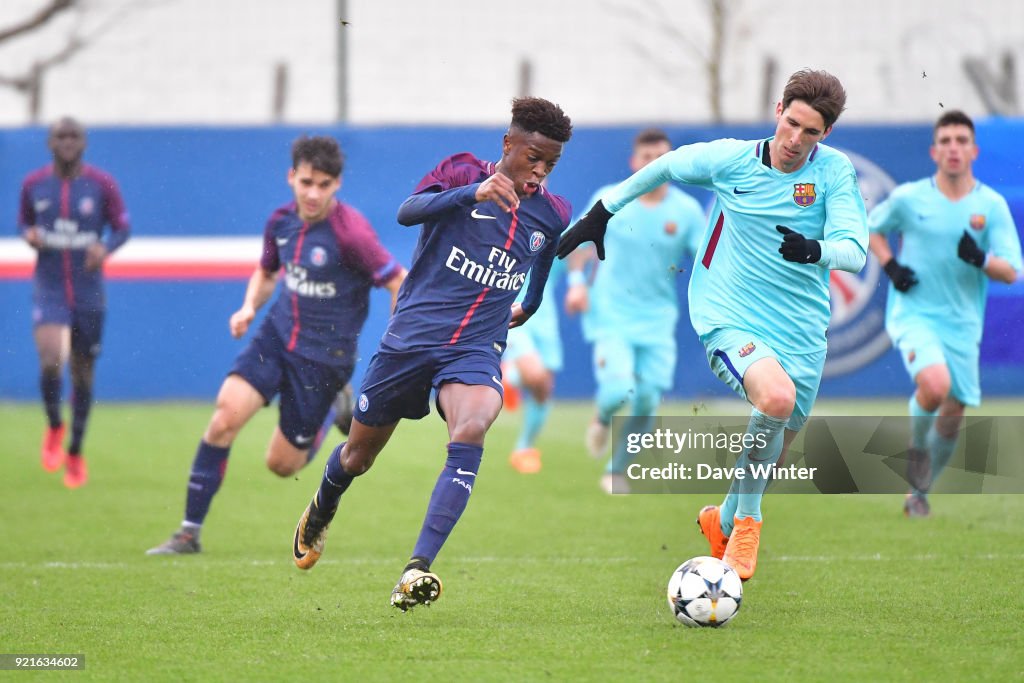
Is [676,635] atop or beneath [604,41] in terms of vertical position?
beneath

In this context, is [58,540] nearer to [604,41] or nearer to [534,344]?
[534,344]

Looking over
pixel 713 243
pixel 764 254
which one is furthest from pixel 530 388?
pixel 764 254

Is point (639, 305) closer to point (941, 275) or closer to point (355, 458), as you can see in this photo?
point (941, 275)

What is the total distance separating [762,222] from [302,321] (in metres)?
2.80

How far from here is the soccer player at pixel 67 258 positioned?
1101 centimetres

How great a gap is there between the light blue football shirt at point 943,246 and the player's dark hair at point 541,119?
3.92m

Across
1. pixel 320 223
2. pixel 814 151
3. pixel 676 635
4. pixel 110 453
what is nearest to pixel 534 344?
pixel 110 453

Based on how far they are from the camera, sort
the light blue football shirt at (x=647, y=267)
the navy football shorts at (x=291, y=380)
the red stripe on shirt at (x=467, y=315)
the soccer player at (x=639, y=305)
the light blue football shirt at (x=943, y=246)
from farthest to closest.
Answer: the light blue football shirt at (x=647, y=267) → the soccer player at (x=639, y=305) → the light blue football shirt at (x=943, y=246) → the navy football shorts at (x=291, y=380) → the red stripe on shirt at (x=467, y=315)

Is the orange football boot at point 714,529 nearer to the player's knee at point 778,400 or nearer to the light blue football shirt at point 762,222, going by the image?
the player's knee at point 778,400

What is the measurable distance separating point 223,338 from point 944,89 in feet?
25.1

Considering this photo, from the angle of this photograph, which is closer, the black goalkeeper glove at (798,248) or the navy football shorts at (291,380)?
the black goalkeeper glove at (798,248)

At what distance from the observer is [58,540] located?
8.11 m

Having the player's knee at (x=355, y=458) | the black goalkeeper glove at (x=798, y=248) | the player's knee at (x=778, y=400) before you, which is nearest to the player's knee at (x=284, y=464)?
the player's knee at (x=355, y=458)

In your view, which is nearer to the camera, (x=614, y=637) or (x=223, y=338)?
(x=614, y=637)
